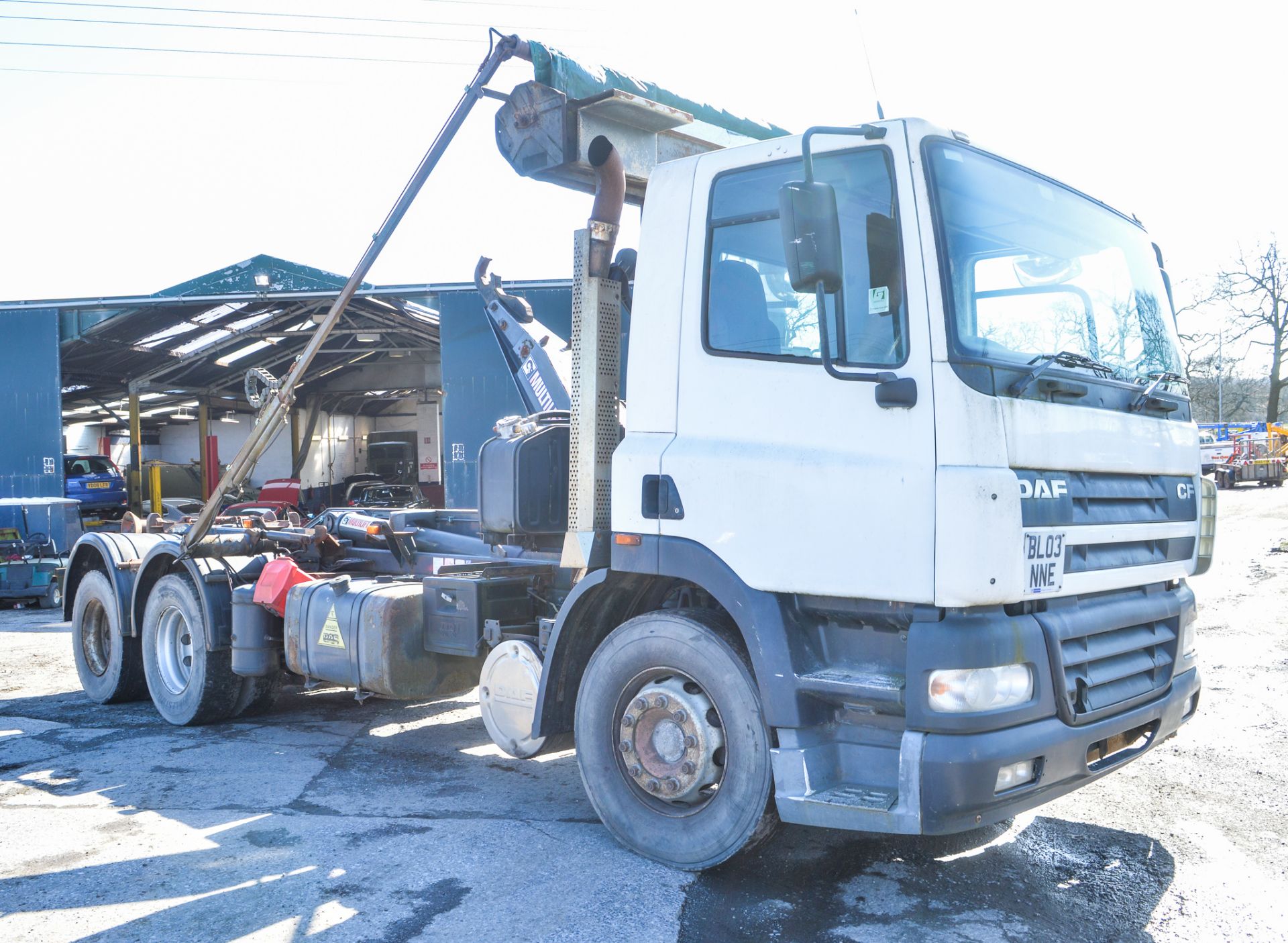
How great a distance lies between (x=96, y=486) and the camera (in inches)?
1080

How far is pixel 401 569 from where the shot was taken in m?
8.26

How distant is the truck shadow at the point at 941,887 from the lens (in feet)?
12.8

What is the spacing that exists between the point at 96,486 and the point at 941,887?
27679 millimetres

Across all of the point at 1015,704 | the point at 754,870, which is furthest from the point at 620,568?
the point at 1015,704

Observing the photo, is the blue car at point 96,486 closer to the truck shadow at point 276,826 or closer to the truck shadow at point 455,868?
the truck shadow at point 276,826

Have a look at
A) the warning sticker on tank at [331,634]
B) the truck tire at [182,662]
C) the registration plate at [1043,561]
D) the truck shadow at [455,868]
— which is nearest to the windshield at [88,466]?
the truck tire at [182,662]

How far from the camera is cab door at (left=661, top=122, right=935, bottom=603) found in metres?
3.84

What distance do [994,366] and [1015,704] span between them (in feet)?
3.88

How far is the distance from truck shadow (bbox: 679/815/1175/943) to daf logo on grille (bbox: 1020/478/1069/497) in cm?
157

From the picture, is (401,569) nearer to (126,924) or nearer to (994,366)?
(126,924)

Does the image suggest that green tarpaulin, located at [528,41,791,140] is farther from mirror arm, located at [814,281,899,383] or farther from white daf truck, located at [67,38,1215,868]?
mirror arm, located at [814,281,899,383]

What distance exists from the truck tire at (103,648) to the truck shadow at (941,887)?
5687mm

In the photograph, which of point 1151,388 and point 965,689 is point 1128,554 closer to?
point 1151,388

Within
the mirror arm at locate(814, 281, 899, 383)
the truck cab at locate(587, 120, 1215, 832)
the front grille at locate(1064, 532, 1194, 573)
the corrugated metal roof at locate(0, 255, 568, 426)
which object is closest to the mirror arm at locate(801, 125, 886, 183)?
the truck cab at locate(587, 120, 1215, 832)
